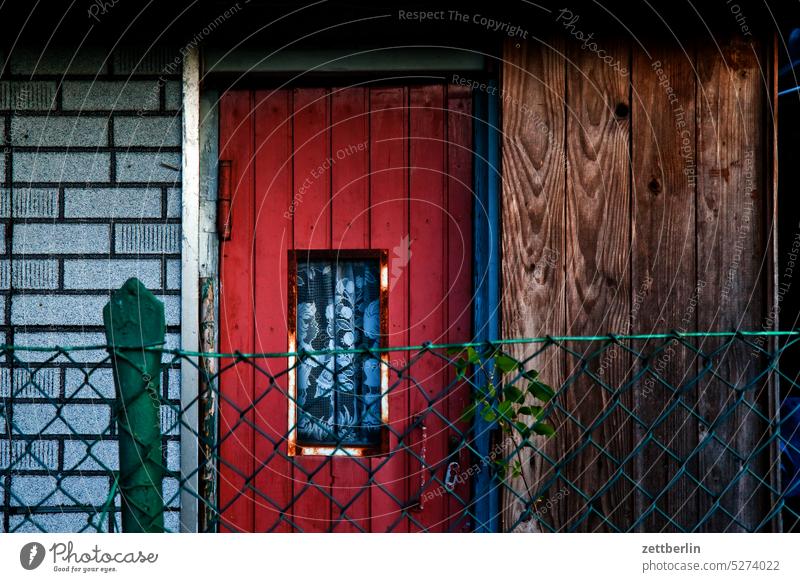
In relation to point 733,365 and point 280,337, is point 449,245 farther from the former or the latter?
point 733,365

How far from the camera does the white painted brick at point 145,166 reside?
2.45 meters

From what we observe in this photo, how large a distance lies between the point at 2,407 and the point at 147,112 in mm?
1220

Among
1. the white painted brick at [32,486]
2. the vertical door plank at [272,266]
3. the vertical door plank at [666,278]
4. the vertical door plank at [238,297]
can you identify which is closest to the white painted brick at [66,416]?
the white painted brick at [32,486]

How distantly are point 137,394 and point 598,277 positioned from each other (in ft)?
5.48

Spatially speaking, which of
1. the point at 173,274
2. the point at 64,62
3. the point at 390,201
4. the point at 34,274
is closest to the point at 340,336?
the point at 390,201

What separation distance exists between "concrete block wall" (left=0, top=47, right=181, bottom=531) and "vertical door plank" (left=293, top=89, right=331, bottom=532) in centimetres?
44

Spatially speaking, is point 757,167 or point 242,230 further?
point 242,230

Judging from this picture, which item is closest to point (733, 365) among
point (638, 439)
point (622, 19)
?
point (638, 439)

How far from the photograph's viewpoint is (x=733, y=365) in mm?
2361

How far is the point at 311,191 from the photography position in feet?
8.34

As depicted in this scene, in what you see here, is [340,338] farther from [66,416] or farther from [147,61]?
[147,61]

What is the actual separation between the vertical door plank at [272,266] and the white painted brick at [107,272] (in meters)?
0.38

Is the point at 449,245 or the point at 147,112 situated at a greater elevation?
the point at 147,112

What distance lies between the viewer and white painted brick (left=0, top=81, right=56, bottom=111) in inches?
97.3
